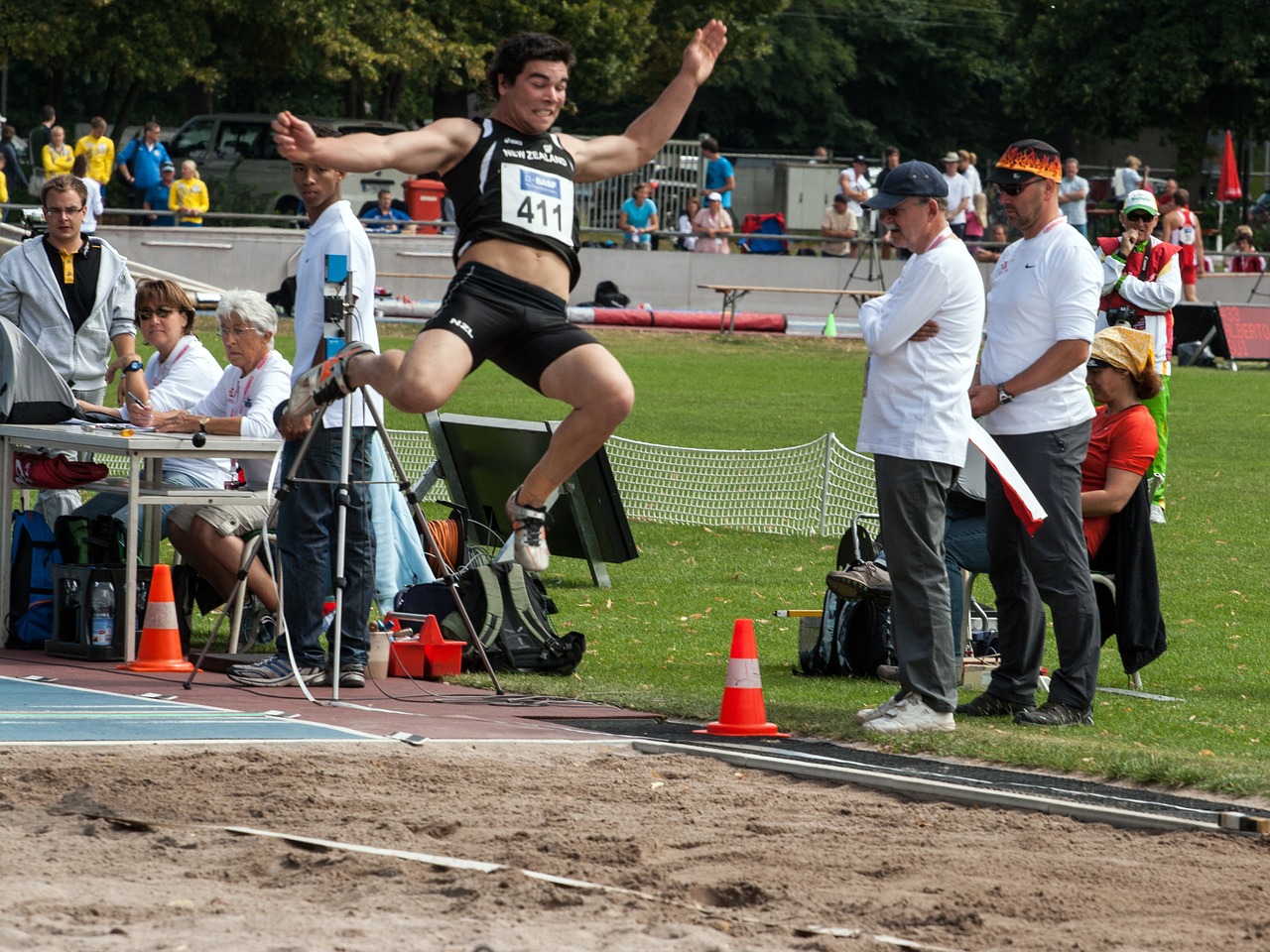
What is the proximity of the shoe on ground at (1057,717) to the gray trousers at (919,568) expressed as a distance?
417mm

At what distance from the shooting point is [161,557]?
37.0 feet

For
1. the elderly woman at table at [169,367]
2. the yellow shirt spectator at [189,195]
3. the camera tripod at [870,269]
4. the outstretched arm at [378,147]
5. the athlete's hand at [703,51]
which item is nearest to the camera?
the outstretched arm at [378,147]

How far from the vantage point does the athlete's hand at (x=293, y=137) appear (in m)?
6.47

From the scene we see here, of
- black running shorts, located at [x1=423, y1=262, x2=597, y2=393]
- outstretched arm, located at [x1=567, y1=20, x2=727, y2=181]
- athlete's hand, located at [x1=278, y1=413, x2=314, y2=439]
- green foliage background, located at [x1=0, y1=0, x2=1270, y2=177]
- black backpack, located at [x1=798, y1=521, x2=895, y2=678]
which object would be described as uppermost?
green foliage background, located at [x1=0, y1=0, x2=1270, y2=177]

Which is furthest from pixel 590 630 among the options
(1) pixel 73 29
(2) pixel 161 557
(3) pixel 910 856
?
(1) pixel 73 29

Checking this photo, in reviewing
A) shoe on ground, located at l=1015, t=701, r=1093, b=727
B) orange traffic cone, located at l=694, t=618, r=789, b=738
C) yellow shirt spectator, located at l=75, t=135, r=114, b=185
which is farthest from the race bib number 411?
yellow shirt spectator, located at l=75, t=135, r=114, b=185

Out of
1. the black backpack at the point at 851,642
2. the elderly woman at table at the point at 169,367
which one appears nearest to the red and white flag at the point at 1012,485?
the black backpack at the point at 851,642

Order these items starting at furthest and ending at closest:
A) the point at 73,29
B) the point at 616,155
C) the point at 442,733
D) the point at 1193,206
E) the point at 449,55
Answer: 1. the point at 1193,206
2. the point at 449,55
3. the point at 73,29
4. the point at 616,155
5. the point at 442,733

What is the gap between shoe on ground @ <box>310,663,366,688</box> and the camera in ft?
26.0

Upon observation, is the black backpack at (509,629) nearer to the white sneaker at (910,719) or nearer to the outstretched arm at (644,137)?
the white sneaker at (910,719)

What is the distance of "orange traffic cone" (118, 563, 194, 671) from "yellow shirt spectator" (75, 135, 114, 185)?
24911mm

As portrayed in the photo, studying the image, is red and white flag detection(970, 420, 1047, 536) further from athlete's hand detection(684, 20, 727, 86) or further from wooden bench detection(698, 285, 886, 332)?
wooden bench detection(698, 285, 886, 332)

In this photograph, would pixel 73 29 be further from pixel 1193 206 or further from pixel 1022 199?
pixel 1022 199

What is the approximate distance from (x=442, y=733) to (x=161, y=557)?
16.1 feet
